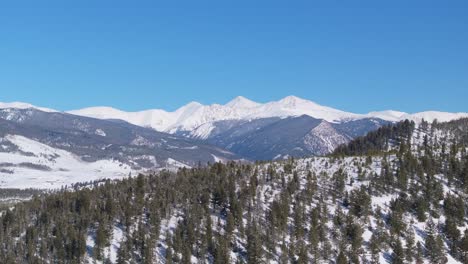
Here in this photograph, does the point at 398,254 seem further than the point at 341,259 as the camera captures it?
Yes

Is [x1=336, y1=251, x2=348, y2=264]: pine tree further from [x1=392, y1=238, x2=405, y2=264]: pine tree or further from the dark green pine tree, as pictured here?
the dark green pine tree

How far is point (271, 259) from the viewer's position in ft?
616

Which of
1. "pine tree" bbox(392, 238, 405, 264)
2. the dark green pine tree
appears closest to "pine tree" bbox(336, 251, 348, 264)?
"pine tree" bbox(392, 238, 405, 264)

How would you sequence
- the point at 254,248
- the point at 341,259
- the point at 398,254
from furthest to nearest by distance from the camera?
the point at 398,254
the point at 254,248
the point at 341,259

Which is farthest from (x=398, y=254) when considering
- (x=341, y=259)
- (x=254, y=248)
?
(x=254, y=248)

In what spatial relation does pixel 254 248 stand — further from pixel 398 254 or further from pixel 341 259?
pixel 398 254

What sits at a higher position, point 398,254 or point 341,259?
point 398,254

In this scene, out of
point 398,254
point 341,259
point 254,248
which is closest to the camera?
point 341,259

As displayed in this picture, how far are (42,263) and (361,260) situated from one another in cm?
10671

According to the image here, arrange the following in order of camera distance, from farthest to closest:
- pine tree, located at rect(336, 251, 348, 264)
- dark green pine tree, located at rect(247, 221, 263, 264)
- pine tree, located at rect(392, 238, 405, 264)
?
pine tree, located at rect(392, 238, 405, 264), pine tree, located at rect(336, 251, 348, 264), dark green pine tree, located at rect(247, 221, 263, 264)

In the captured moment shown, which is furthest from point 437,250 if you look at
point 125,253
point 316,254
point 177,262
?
point 125,253

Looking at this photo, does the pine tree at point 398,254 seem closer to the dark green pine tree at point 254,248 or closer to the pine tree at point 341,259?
the pine tree at point 341,259

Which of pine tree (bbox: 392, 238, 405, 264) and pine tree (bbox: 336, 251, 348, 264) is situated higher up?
pine tree (bbox: 392, 238, 405, 264)

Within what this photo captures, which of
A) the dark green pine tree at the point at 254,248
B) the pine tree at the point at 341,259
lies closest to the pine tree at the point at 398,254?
the pine tree at the point at 341,259
